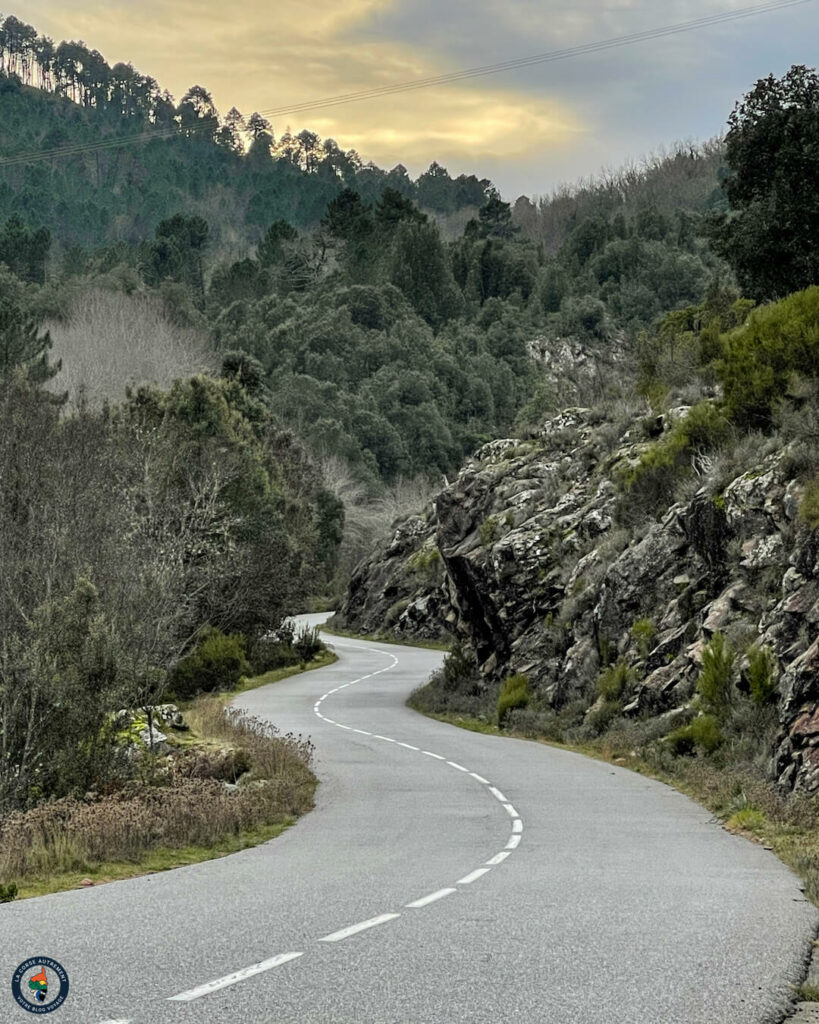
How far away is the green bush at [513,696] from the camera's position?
1192 inches

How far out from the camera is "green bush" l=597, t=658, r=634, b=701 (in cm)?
2566

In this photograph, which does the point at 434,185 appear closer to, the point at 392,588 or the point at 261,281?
the point at 261,281

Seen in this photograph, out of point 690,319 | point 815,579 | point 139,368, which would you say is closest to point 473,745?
point 815,579

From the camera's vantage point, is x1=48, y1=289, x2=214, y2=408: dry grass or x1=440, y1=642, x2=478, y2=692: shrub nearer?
x1=440, y1=642, x2=478, y2=692: shrub

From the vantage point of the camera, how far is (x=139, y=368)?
281 feet

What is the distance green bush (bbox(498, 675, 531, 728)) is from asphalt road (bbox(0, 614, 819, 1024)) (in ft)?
42.2

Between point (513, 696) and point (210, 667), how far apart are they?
14.8m

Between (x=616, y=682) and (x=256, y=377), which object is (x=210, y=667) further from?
(x=256, y=377)

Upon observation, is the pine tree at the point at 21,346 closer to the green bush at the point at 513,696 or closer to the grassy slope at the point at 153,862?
the green bush at the point at 513,696

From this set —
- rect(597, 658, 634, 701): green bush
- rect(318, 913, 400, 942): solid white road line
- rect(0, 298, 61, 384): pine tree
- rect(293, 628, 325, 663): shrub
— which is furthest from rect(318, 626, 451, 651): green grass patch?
rect(318, 913, 400, 942): solid white road line

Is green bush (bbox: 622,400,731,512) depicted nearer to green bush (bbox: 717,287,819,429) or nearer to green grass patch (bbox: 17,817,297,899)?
green bush (bbox: 717,287,819,429)

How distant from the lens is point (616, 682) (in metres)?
25.8

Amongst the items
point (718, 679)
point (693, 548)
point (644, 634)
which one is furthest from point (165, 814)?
point (693, 548)

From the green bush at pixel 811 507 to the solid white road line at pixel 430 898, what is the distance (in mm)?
11715
